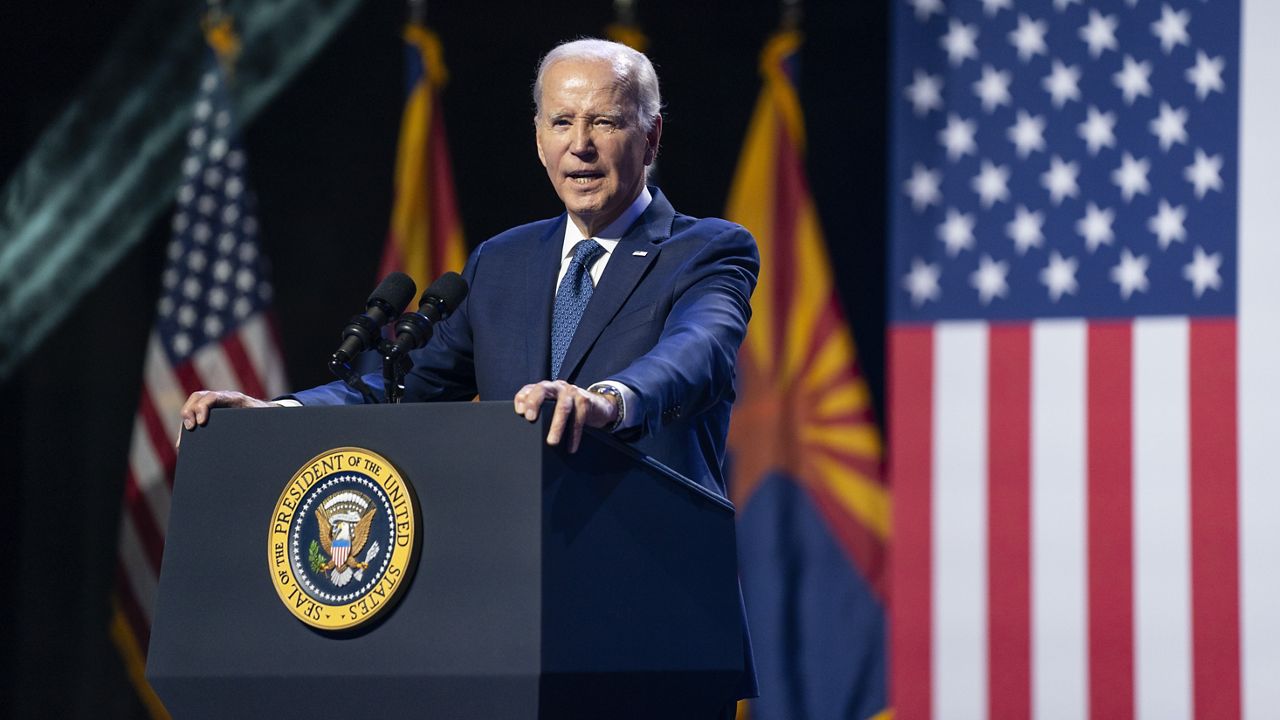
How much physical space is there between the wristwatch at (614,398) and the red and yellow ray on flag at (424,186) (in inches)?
127

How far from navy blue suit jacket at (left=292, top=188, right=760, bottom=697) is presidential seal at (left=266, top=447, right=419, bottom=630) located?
0.34 meters

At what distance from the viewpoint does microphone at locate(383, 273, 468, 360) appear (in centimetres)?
155

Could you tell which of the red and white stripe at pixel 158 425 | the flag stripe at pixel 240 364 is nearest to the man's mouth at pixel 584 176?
the red and white stripe at pixel 158 425

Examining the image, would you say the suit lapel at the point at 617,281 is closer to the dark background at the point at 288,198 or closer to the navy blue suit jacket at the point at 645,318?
the navy blue suit jacket at the point at 645,318

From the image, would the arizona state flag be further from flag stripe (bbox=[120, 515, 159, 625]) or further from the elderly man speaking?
the elderly man speaking

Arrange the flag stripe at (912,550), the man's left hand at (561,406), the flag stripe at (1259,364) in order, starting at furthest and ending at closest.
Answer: the flag stripe at (912,550) → the flag stripe at (1259,364) → the man's left hand at (561,406)

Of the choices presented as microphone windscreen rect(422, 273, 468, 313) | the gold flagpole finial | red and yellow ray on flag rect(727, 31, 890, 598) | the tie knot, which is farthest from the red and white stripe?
microphone windscreen rect(422, 273, 468, 313)

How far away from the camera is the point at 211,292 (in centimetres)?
480

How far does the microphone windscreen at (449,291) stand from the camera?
160 centimetres

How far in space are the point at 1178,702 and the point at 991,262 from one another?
1334 millimetres

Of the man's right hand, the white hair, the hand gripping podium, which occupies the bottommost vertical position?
the hand gripping podium

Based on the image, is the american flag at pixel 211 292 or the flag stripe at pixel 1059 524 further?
the american flag at pixel 211 292

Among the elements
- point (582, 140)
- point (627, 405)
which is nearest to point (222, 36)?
point (582, 140)

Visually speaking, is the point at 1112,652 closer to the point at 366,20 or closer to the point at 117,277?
the point at 366,20
